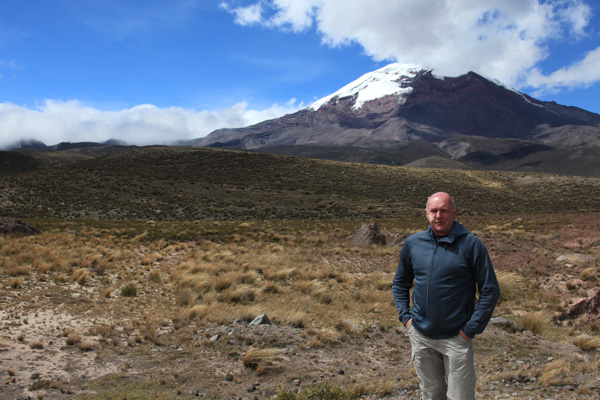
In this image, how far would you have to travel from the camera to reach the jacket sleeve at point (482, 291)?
3191 mm

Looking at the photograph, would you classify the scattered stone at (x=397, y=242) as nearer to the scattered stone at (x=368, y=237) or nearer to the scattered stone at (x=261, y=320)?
the scattered stone at (x=368, y=237)

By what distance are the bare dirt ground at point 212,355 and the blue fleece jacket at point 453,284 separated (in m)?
2.24

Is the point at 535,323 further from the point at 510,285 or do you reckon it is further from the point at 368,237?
the point at 368,237

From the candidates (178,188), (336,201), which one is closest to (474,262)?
(336,201)

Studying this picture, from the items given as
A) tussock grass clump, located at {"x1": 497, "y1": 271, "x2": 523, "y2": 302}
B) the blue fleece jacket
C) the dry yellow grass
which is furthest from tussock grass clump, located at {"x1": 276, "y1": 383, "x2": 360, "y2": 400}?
tussock grass clump, located at {"x1": 497, "y1": 271, "x2": 523, "y2": 302}

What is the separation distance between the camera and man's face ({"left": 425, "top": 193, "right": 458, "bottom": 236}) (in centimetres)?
342

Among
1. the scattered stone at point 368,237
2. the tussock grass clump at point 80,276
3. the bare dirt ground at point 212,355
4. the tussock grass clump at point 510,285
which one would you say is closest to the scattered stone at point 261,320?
the bare dirt ground at point 212,355

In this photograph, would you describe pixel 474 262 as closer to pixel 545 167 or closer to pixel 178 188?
pixel 178 188

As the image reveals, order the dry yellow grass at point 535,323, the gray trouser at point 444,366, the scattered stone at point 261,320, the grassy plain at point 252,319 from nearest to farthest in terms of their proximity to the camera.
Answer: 1. the gray trouser at point 444,366
2. the grassy plain at point 252,319
3. the dry yellow grass at point 535,323
4. the scattered stone at point 261,320

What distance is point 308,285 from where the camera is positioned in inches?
436

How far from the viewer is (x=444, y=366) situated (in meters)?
3.69

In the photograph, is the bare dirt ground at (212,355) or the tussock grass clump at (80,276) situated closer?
the bare dirt ground at (212,355)

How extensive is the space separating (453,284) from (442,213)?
0.66m

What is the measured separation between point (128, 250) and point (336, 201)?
126 feet
